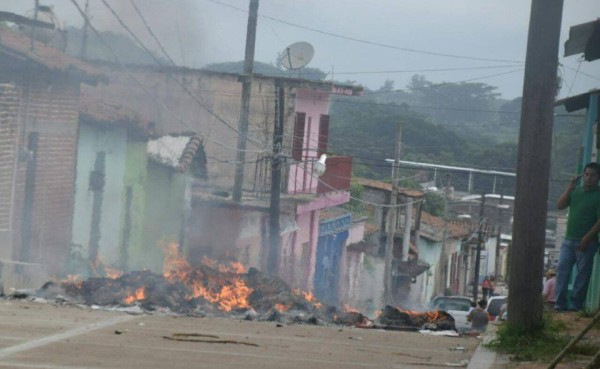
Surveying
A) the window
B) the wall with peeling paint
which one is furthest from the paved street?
the window

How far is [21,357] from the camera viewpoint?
8156mm

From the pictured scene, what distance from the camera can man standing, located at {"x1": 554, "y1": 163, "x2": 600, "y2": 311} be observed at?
12.0 m

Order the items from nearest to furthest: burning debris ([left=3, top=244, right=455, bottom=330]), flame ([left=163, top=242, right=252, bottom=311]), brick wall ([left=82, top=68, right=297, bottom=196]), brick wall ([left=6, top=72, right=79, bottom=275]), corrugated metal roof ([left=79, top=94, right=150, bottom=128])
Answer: burning debris ([left=3, top=244, right=455, bottom=330]) → flame ([left=163, top=242, right=252, bottom=311]) → brick wall ([left=6, top=72, right=79, bottom=275]) → corrugated metal roof ([left=79, top=94, right=150, bottom=128]) → brick wall ([left=82, top=68, right=297, bottom=196])

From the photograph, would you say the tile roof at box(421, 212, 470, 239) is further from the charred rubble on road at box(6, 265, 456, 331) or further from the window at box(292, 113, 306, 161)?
the charred rubble on road at box(6, 265, 456, 331)

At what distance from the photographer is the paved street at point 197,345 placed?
8297mm

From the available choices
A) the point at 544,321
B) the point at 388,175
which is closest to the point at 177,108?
the point at 544,321

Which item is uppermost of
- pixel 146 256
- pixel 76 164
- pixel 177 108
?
pixel 177 108

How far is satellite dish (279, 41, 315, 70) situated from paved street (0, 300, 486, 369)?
2058 cm

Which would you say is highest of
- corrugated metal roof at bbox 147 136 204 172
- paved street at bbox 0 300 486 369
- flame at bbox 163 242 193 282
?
corrugated metal roof at bbox 147 136 204 172

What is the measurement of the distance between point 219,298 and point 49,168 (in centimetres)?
521

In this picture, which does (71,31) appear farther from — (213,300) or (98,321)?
(98,321)

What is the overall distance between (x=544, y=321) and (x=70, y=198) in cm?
1410

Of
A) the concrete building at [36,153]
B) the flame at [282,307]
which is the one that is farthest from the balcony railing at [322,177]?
the flame at [282,307]

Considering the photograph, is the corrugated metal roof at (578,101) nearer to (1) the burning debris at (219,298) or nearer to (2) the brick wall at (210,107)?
(1) the burning debris at (219,298)
